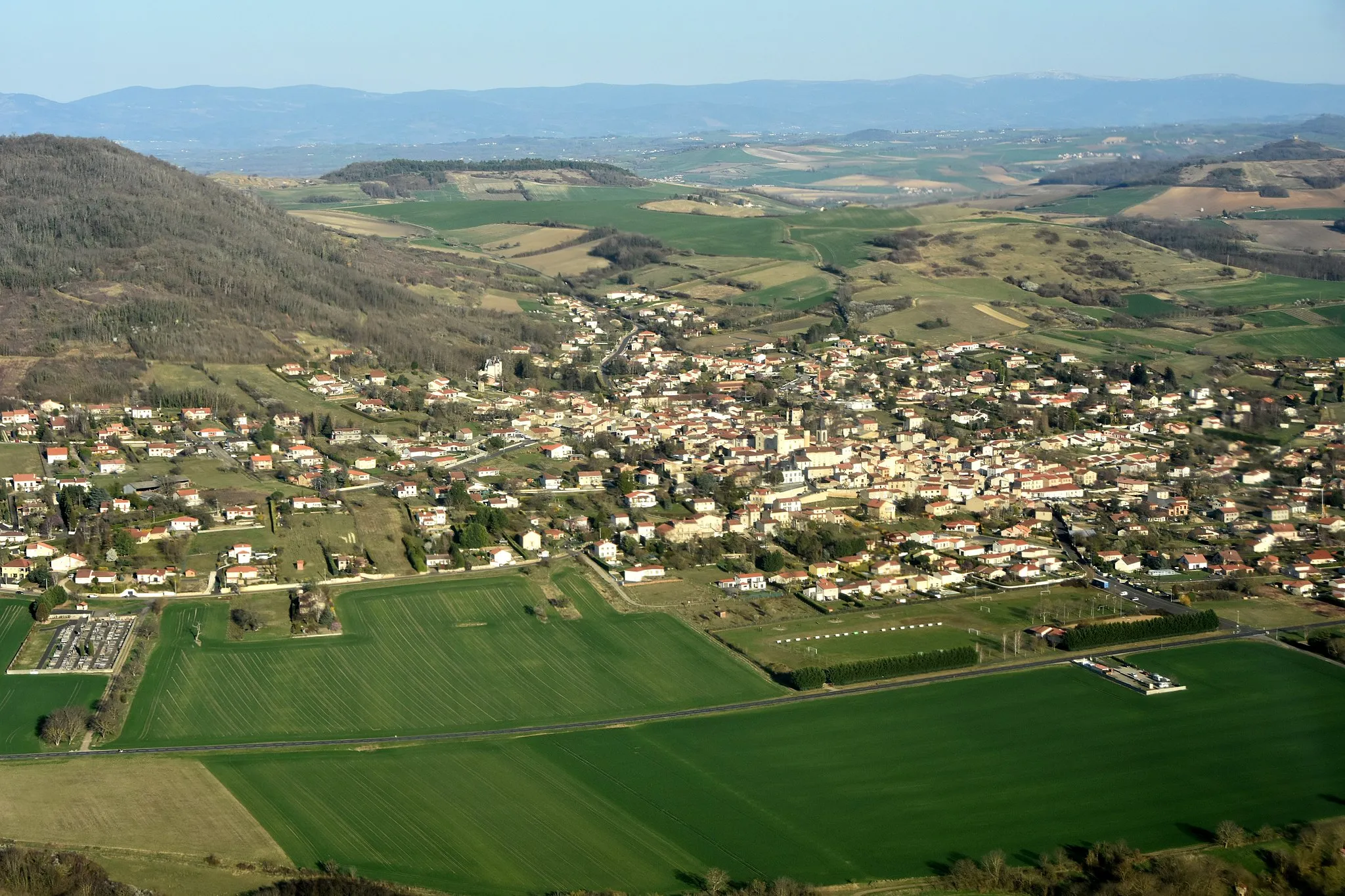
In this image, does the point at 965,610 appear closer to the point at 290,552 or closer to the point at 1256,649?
the point at 1256,649

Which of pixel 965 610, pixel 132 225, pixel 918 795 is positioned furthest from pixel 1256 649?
pixel 132 225

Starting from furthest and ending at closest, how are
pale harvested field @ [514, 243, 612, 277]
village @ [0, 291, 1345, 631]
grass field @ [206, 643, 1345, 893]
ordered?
1. pale harvested field @ [514, 243, 612, 277]
2. village @ [0, 291, 1345, 631]
3. grass field @ [206, 643, 1345, 893]

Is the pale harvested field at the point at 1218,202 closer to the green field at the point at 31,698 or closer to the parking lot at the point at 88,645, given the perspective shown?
the parking lot at the point at 88,645

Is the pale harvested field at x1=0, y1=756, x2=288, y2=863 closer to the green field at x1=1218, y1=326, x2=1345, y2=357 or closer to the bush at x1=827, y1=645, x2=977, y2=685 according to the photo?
the bush at x1=827, y1=645, x2=977, y2=685

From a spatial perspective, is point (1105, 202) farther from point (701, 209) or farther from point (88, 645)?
point (88, 645)

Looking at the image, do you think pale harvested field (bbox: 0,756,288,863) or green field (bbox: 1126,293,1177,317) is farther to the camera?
green field (bbox: 1126,293,1177,317)

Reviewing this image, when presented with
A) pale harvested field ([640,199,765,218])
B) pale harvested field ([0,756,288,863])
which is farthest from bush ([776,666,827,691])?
pale harvested field ([640,199,765,218])
